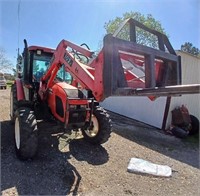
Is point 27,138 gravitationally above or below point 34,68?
below

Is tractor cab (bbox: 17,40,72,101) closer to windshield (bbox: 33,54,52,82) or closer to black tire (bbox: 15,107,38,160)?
windshield (bbox: 33,54,52,82)

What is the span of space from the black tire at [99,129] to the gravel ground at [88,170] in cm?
18

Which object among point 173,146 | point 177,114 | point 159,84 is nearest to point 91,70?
point 159,84

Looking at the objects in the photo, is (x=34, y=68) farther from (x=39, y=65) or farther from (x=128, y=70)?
(x=128, y=70)

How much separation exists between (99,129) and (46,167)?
147cm

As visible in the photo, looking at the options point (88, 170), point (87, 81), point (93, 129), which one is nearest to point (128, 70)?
point (87, 81)

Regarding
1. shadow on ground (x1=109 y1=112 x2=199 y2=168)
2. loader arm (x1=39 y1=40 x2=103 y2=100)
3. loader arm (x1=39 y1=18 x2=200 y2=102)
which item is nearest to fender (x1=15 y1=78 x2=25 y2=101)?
loader arm (x1=39 y1=40 x2=103 y2=100)

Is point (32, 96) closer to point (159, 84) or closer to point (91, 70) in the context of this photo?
point (91, 70)

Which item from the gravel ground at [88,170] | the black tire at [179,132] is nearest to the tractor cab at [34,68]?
the gravel ground at [88,170]

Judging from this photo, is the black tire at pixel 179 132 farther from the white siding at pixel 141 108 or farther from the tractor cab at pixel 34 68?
the tractor cab at pixel 34 68

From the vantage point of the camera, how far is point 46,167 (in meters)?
3.68

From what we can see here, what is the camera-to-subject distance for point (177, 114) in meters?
8.26

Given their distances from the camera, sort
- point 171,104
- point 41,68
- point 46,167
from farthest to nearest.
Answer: point 171,104
point 41,68
point 46,167

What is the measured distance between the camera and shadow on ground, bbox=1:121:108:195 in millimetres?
3129
